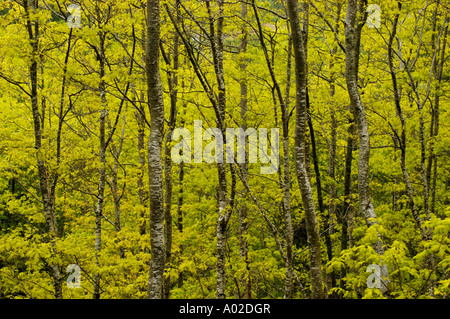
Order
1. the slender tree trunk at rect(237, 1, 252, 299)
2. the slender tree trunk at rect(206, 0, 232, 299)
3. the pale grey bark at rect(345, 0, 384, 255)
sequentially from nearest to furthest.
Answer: the pale grey bark at rect(345, 0, 384, 255) < the slender tree trunk at rect(206, 0, 232, 299) < the slender tree trunk at rect(237, 1, 252, 299)

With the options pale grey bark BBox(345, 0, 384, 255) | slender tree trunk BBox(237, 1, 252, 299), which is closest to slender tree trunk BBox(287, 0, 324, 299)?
pale grey bark BBox(345, 0, 384, 255)

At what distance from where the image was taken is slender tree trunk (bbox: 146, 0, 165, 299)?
6.15m

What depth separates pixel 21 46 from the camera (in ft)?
29.0

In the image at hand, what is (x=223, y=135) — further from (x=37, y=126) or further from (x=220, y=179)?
(x=37, y=126)

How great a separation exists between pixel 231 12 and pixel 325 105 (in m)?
4.18

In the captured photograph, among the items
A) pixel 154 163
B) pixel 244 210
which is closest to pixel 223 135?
pixel 154 163

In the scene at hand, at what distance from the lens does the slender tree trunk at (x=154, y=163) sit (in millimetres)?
6152

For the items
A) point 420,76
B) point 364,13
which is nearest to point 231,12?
point 364,13

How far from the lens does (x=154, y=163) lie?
6.29 m

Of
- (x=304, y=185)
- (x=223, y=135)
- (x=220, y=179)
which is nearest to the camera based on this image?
(x=304, y=185)

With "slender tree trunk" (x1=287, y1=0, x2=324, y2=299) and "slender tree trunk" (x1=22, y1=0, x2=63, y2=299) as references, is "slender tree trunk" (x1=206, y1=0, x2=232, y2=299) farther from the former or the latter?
"slender tree trunk" (x1=22, y1=0, x2=63, y2=299)

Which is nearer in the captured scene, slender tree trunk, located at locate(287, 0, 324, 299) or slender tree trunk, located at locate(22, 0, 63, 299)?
slender tree trunk, located at locate(287, 0, 324, 299)

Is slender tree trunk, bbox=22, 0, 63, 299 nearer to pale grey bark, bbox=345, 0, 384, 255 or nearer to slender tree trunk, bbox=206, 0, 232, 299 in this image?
slender tree trunk, bbox=206, 0, 232, 299

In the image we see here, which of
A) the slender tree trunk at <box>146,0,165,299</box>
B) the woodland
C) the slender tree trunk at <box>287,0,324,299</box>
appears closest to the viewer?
the slender tree trunk at <box>146,0,165,299</box>
